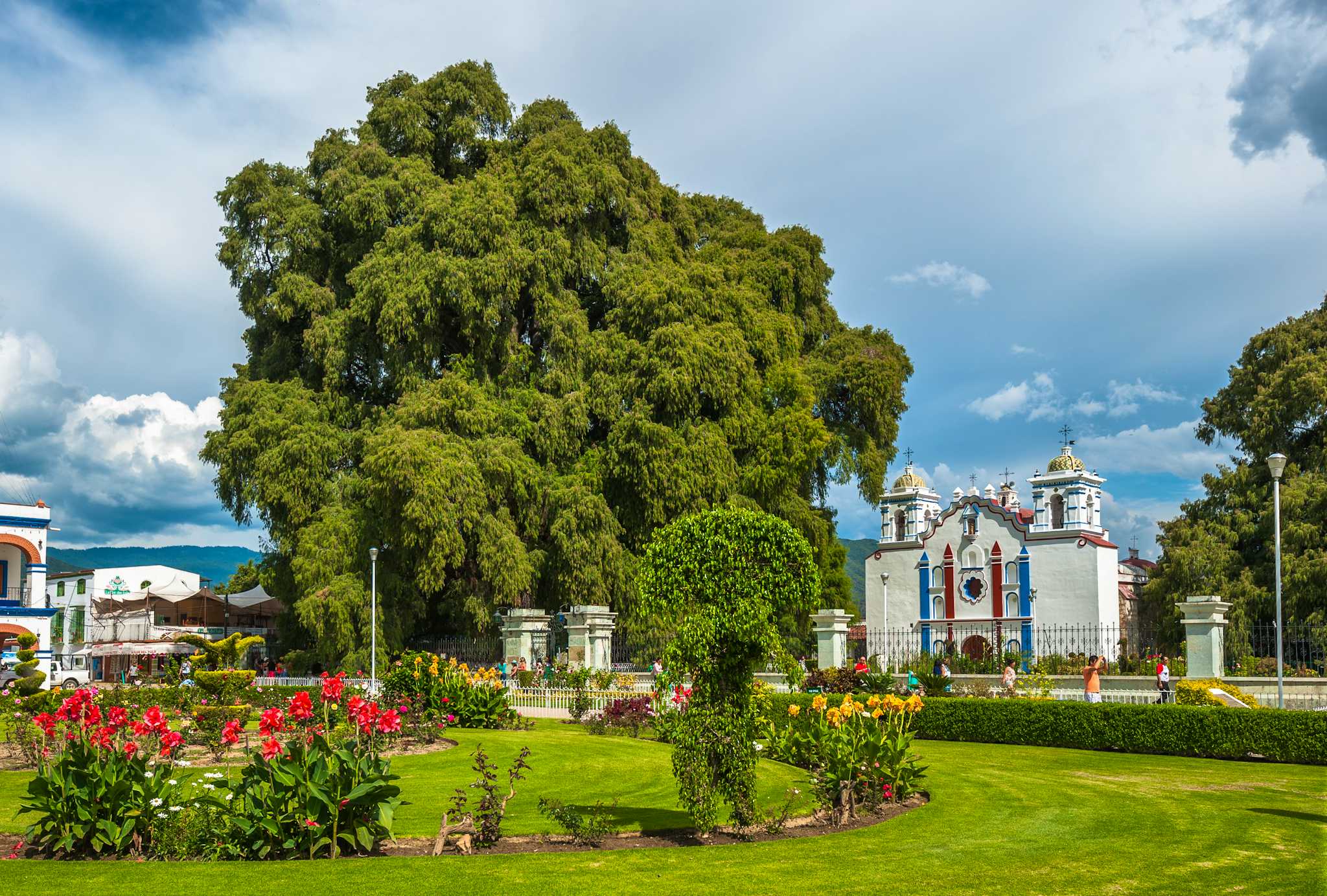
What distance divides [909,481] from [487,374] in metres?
29.7

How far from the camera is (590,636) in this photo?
28453mm

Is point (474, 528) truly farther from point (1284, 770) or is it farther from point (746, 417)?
point (1284, 770)

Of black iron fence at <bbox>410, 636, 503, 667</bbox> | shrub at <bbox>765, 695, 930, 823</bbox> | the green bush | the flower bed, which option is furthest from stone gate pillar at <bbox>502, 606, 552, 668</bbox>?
the flower bed

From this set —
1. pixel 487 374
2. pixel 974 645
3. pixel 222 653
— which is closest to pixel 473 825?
pixel 222 653

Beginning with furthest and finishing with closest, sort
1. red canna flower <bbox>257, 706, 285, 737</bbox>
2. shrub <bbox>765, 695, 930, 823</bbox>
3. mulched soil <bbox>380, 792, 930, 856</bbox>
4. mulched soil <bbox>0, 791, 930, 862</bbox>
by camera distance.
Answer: shrub <bbox>765, 695, 930, 823</bbox>, mulched soil <bbox>380, 792, 930, 856</bbox>, mulched soil <bbox>0, 791, 930, 862</bbox>, red canna flower <bbox>257, 706, 285, 737</bbox>

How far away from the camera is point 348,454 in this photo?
108ft

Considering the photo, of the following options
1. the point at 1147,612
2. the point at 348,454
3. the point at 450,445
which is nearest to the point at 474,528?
the point at 450,445

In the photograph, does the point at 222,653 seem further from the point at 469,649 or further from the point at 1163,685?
the point at 1163,685

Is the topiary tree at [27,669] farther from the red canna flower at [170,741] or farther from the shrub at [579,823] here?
the shrub at [579,823]

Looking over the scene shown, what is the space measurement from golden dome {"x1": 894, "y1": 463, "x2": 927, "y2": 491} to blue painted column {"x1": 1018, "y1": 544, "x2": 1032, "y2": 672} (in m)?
7.42

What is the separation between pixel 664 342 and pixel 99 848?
24.5 metres

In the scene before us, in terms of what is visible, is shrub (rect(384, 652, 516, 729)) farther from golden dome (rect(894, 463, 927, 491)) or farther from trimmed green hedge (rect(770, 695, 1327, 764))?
golden dome (rect(894, 463, 927, 491))

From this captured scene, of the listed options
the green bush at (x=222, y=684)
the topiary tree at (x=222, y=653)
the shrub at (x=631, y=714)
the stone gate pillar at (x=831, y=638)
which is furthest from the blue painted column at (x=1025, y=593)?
the green bush at (x=222, y=684)

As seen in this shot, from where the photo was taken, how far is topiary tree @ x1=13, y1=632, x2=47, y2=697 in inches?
886
